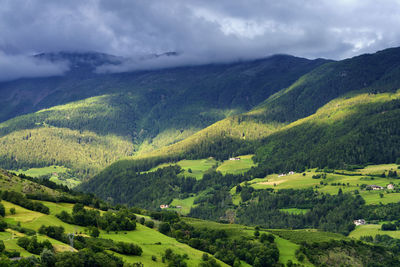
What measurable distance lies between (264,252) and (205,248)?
18.9 metres

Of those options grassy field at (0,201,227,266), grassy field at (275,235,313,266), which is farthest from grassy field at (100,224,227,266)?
grassy field at (275,235,313,266)

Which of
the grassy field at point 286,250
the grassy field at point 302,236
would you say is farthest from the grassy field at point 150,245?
the grassy field at point 302,236

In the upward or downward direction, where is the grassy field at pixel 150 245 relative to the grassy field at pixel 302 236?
upward

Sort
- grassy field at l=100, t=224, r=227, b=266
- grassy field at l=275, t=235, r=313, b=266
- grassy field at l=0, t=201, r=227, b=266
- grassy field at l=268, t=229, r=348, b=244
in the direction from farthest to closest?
grassy field at l=268, t=229, r=348, b=244, grassy field at l=275, t=235, r=313, b=266, grassy field at l=100, t=224, r=227, b=266, grassy field at l=0, t=201, r=227, b=266

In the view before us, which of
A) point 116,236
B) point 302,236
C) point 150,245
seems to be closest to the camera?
point 116,236

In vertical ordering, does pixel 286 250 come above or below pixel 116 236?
below

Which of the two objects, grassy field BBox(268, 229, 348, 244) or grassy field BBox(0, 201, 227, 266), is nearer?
grassy field BBox(0, 201, 227, 266)

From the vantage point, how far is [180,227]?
146750 millimetres

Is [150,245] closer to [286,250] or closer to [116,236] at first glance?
[116,236]

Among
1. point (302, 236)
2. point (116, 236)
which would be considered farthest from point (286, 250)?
point (116, 236)

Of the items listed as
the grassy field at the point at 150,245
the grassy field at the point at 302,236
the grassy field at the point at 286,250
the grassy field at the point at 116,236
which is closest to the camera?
the grassy field at the point at 116,236

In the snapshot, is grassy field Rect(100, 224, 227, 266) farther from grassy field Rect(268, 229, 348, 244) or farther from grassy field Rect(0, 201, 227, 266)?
grassy field Rect(268, 229, 348, 244)

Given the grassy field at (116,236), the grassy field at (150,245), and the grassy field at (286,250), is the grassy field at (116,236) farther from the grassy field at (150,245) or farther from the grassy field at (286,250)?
the grassy field at (286,250)

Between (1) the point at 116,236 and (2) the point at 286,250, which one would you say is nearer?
(1) the point at 116,236
